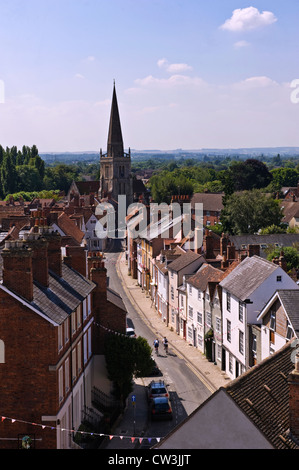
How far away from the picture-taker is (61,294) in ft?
85.0

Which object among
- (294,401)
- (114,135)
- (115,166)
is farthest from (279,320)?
(114,135)

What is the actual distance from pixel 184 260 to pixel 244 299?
637 inches

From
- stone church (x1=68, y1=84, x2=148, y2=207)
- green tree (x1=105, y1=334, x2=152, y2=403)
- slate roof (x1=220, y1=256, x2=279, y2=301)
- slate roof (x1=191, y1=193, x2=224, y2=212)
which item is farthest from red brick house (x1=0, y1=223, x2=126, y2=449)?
stone church (x1=68, y1=84, x2=148, y2=207)

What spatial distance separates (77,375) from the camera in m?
27.0

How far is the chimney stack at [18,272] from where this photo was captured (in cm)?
2256

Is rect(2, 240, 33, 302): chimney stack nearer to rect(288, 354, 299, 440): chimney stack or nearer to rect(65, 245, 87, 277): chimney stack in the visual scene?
rect(65, 245, 87, 277): chimney stack

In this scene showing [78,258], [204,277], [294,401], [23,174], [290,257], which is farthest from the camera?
[23,174]

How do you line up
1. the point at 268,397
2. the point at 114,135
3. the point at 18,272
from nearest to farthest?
the point at 268,397
the point at 18,272
the point at 114,135

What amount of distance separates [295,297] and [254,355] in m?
6.48

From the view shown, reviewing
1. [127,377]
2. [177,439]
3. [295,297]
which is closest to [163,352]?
[127,377]

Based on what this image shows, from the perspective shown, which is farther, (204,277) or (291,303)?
(204,277)

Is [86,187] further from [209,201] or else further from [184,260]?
[184,260]

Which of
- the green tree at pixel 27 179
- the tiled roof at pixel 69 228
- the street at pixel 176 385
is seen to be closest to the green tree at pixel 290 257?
the street at pixel 176 385

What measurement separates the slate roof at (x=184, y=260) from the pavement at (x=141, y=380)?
5.40 m
